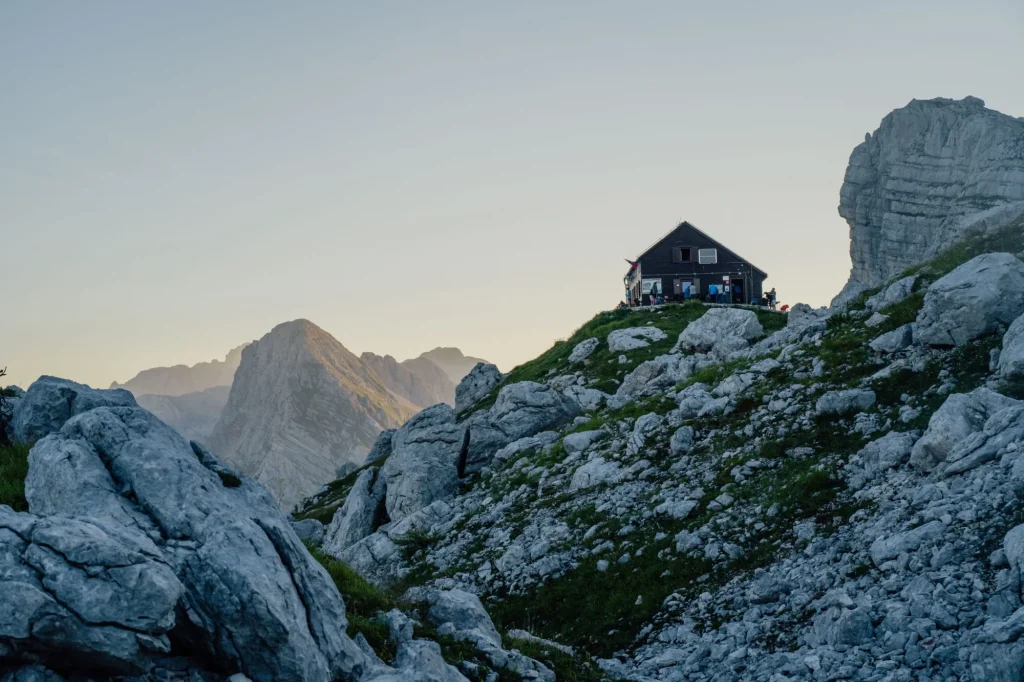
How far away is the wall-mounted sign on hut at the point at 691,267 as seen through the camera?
82.6 metres

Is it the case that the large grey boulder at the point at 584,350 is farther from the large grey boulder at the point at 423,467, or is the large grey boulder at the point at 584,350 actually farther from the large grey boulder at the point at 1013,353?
the large grey boulder at the point at 1013,353

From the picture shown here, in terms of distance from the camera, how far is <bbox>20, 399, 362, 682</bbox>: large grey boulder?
37.1 ft

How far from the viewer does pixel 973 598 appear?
1577 cm

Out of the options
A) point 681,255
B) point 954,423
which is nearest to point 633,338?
point 681,255

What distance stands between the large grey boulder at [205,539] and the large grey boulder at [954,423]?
16.5 m

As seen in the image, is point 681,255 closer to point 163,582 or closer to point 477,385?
point 477,385

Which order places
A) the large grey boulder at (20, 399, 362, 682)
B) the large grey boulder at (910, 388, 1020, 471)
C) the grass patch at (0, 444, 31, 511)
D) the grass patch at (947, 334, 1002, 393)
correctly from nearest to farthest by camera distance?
the large grey boulder at (20, 399, 362, 682), the grass patch at (0, 444, 31, 511), the large grey boulder at (910, 388, 1020, 471), the grass patch at (947, 334, 1002, 393)

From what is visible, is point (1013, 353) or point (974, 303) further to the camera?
point (974, 303)

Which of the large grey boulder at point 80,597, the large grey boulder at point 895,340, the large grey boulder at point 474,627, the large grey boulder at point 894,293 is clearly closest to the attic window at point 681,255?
the large grey boulder at point 894,293

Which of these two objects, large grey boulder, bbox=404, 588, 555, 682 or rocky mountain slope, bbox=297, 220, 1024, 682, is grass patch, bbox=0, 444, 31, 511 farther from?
rocky mountain slope, bbox=297, 220, 1024, 682

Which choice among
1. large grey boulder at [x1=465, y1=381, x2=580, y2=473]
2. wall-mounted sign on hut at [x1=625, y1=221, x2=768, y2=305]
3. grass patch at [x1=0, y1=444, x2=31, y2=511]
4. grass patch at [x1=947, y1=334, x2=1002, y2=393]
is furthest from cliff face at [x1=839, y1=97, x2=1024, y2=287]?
grass patch at [x1=0, y1=444, x2=31, y2=511]

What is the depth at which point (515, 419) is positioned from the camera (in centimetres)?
4378

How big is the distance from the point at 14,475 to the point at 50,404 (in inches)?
121

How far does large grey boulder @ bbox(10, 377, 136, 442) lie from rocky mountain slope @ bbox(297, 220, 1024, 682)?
12479 mm
